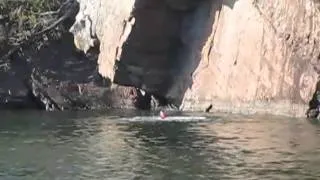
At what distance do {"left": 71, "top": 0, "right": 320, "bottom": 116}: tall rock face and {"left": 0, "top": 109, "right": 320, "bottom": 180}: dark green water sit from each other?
2675 millimetres

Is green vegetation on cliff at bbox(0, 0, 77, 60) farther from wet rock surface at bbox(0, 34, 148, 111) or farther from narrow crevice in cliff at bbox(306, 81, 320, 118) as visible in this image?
narrow crevice in cliff at bbox(306, 81, 320, 118)

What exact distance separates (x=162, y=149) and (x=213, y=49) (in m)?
20.1

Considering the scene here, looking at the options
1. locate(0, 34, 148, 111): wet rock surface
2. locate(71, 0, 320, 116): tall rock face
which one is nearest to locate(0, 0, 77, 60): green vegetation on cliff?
locate(0, 34, 148, 111): wet rock surface

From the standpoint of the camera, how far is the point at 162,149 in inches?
1137

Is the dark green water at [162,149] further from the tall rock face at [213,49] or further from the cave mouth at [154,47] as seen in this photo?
the cave mouth at [154,47]

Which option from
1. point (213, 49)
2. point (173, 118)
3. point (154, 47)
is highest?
point (154, 47)

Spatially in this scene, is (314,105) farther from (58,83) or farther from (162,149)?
(58,83)

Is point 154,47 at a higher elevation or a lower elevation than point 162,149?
higher

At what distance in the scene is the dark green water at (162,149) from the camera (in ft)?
75.9

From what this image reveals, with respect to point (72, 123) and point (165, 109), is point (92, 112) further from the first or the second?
point (72, 123)

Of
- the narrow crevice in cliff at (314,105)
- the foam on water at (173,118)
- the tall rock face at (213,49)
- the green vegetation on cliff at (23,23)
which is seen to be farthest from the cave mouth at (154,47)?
the green vegetation on cliff at (23,23)

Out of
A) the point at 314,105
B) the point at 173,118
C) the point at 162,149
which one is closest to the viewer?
the point at 162,149

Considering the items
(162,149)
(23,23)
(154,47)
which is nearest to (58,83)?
(23,23)

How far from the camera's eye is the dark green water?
910 inches
